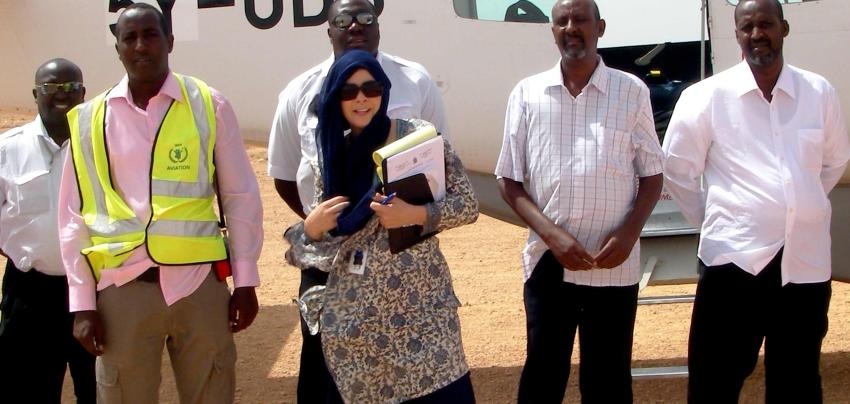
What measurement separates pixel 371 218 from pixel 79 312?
0.99 m

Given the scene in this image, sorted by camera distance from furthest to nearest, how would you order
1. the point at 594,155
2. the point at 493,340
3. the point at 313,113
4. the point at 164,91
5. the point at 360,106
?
the point at 493,340 < the point at 594,155 < the point at 313,113 < the point at 164,91 < the point at 360,106

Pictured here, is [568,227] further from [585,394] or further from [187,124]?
[187,124]

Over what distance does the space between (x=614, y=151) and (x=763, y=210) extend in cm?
58

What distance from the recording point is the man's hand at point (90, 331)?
3416 millimetres

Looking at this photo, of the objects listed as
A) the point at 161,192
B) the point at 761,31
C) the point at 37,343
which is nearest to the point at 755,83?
the point at 761,31

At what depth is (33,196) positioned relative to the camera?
14.4 ft

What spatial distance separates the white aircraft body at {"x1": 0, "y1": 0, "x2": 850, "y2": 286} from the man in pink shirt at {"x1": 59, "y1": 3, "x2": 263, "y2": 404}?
7.04 ft

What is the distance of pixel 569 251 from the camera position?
394 cm

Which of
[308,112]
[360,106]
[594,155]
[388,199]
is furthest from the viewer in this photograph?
[594,155]

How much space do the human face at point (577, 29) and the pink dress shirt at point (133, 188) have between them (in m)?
→ 1.33

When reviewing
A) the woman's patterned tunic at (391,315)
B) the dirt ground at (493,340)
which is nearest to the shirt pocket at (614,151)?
the woman's patterned tunic at (391,315)

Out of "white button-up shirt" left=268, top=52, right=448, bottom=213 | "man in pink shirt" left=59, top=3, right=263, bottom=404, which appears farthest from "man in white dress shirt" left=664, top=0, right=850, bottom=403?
"man in pink shirt" left=59, top=3, right=263, bottom=404

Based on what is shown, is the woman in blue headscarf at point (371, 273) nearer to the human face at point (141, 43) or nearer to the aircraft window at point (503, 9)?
the human face at point (141, 43)

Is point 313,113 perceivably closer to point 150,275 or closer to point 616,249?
point 150,275
